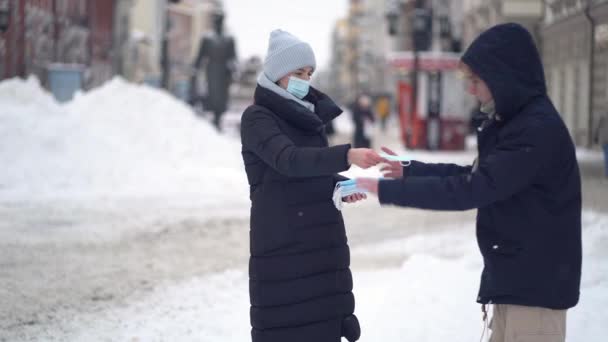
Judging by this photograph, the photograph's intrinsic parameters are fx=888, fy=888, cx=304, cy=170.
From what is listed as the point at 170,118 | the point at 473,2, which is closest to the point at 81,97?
the point at 170,118

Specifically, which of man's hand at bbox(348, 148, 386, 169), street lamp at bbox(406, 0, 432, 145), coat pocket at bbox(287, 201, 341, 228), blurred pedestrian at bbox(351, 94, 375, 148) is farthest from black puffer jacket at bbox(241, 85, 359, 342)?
street lamp at bbox(406, 0, 432, 145)

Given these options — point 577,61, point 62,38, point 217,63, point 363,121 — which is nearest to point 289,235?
point 217,63

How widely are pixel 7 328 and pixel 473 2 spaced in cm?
4606

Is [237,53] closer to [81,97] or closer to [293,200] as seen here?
[81,97]

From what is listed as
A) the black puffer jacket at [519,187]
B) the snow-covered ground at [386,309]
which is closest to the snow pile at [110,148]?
the snow-covered ground at [386,309]

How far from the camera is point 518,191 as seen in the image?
2.88m

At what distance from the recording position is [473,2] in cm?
4919

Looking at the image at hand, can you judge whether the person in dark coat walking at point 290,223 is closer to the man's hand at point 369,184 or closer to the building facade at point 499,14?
the man's hand at point 369,184

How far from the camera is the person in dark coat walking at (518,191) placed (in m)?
2.84

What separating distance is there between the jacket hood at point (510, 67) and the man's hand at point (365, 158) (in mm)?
440

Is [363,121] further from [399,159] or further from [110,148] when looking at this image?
[399,159]

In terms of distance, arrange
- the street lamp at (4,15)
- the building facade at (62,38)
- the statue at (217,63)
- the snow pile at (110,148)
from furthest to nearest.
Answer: the statue at (217,63) < the building facade at (62,38) < the street lamp at (4,15) < the snow pile at (110,148)

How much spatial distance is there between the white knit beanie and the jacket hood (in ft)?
2.66

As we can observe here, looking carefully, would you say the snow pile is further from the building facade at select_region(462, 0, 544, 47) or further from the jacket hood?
the jacket hood
